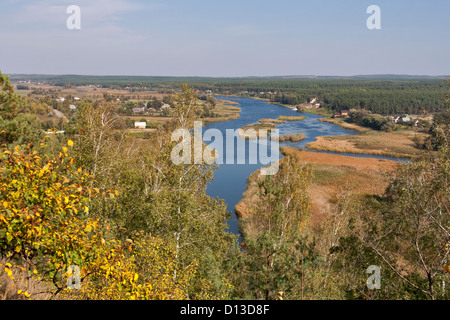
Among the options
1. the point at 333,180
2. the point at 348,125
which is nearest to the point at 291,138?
the point at 333,180

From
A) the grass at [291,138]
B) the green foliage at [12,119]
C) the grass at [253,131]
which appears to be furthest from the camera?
the grass at [253,131]

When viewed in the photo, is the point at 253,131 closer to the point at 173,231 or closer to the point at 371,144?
the point at 371,144

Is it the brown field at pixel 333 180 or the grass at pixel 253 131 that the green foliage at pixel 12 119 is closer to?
the brown field at pixel 333 180

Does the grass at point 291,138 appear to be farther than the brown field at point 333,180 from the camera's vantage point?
Yes

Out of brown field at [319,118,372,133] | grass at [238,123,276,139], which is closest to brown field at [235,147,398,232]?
grass at [238,123,276,139]

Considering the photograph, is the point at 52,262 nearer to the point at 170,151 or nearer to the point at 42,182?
the point at 42,182

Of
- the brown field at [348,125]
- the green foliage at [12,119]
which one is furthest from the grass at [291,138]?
the green foliage at [12,119]
